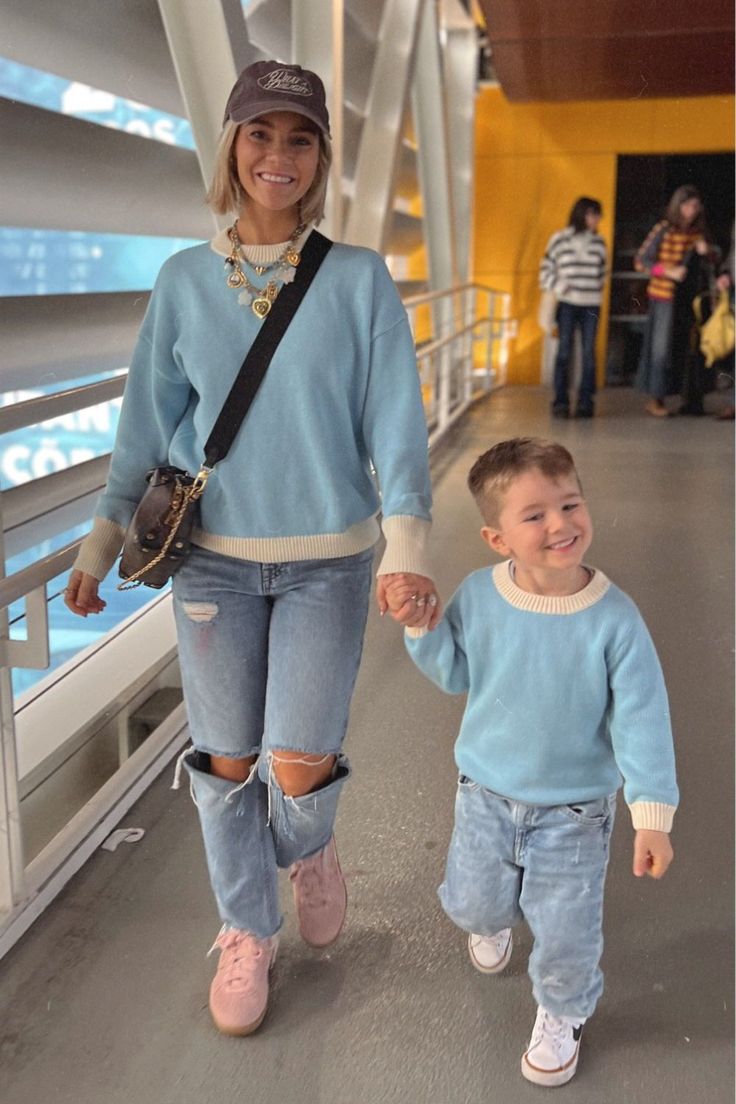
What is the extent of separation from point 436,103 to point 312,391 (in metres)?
1.68

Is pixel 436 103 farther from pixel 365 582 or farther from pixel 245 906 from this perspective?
pixel 245 906

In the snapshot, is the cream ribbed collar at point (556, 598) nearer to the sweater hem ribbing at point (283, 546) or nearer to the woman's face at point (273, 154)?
the sweater hem ribbing at point (283, 546)

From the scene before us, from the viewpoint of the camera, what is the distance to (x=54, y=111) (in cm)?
180

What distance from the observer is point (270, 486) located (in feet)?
4.13

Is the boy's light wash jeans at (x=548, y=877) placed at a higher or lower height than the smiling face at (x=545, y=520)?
lower

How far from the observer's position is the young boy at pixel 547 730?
1212mm

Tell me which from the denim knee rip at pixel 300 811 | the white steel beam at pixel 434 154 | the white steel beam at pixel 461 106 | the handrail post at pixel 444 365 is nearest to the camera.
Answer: the denim knee rip at pixel 300 811

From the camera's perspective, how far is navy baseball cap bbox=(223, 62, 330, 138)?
1.15 m

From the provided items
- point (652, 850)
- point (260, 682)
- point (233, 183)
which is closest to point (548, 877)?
point (652, 850)

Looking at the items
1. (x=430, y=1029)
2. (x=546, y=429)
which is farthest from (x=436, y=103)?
(x=430, y=1029)

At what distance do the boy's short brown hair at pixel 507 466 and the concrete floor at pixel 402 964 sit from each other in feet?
0.90

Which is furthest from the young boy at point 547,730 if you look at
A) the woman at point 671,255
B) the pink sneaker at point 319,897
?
the woman at point 671,255

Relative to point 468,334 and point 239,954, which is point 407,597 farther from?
point 468,334

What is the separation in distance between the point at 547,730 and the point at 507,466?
1.07ft
